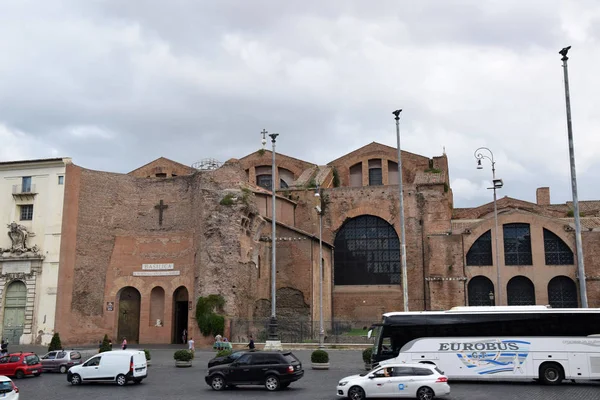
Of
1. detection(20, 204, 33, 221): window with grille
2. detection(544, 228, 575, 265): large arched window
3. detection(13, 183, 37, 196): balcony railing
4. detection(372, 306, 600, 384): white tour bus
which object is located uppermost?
detection(13, 183, 37, 196): balcony railing

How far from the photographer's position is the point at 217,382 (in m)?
18.2

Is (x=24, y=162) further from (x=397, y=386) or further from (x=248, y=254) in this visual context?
(x=397, y=386)

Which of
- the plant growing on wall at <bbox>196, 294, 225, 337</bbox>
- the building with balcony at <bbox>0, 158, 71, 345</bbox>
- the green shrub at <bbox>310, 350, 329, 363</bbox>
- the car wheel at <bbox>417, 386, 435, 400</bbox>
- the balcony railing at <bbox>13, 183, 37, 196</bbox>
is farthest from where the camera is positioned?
the balcony railing at <bbox>13, 183, 37, 196</bbox>

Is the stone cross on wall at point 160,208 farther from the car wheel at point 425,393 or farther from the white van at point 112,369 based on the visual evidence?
the car wheel at point 425,393

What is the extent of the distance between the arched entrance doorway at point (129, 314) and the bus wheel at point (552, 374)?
2593 centimetres

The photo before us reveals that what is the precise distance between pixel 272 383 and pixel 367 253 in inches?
1115

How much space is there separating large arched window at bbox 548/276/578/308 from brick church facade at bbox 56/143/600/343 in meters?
0.07

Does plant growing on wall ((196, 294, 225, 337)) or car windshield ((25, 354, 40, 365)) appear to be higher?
plant growing on wall ((196, 294, 225, 337))

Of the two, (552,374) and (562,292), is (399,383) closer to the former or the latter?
(552,374)

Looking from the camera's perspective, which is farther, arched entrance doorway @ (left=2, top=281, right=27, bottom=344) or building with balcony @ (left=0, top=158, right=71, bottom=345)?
arched entrance doorway @ (left=2, top=281, right=27, bottom=344)

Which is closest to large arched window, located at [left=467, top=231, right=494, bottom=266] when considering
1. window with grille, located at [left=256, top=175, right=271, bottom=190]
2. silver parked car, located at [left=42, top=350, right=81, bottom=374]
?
window with grille, located at [left=256, top=175, right=271, bottom=190]

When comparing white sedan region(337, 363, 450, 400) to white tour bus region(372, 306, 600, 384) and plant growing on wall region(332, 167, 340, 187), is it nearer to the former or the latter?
white tour bus region(372, 306, 600, 384)

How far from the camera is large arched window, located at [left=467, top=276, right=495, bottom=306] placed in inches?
1618

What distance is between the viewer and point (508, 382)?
19297 millimetres
